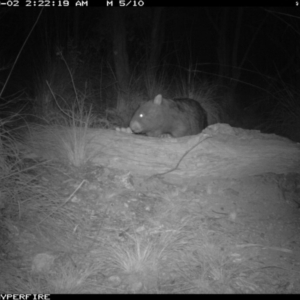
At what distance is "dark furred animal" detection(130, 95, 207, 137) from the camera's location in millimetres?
5922

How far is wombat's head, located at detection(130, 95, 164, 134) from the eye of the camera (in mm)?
5879

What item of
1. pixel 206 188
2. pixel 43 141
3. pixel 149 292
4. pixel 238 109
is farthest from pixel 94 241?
pixel 238 109

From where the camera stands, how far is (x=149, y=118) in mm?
5926

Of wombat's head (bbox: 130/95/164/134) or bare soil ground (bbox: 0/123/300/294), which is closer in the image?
bare soil ground (bbox: 0/123/300/294)

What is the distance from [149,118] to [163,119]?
0.26 metres

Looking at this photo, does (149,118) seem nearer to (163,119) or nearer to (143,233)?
(163,119)

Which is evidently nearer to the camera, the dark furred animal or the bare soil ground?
the bare soil ground

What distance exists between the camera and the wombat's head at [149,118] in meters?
5.88

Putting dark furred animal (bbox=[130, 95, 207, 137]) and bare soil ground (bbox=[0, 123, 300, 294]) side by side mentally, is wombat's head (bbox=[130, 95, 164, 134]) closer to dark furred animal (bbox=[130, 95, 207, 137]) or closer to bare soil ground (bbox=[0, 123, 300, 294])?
dark furred animal (bbox=[130, 95, 207, 137])

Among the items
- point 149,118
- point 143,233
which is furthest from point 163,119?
point 143,233

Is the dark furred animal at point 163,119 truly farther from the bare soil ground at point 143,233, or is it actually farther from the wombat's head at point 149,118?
the bare soil ground at point 143,233

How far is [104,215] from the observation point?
3.19 meters

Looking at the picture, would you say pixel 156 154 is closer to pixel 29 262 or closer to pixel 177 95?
pixel 29 262

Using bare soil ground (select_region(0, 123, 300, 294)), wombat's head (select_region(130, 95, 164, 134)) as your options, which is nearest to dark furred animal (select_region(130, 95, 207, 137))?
wombat's head (select_region(130, 95, 164, 134))
